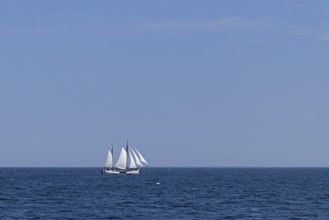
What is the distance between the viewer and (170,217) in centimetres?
8556

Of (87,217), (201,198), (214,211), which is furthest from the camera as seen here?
(201,198)

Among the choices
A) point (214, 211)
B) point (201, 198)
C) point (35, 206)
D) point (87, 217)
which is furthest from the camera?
point (201, 198)

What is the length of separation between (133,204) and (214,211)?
16788 millimetres

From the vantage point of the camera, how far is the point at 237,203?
355 feet

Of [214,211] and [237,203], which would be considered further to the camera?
[237,203]

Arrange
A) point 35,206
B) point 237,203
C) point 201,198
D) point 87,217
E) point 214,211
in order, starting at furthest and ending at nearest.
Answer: point 201,198
point 237,203
point 35,206
point 214,211
point 87,217

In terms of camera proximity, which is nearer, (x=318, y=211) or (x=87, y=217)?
(x=87, y=217)

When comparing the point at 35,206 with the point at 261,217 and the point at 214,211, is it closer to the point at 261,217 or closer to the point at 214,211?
the point at 214,211

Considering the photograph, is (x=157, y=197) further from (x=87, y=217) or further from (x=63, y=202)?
(x=87, y=217)

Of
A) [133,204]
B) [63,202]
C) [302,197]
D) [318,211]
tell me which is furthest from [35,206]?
[302,197]

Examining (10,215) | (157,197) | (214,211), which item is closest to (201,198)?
(157,197)

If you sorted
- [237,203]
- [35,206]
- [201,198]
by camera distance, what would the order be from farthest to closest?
[201,198] → [237,203] → [35,206]

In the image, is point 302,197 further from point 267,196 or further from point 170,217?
point 170,217

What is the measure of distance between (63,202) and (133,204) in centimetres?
1154
